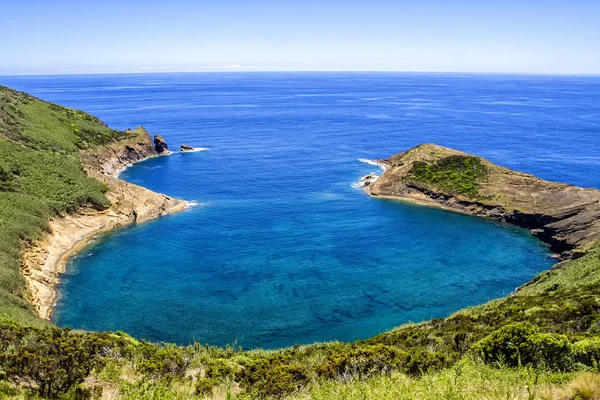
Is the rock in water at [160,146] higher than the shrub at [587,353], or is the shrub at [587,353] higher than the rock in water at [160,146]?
the shrub at [587,353]

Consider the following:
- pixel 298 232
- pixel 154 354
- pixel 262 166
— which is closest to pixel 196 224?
pixel 298 232

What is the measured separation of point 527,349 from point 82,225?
61861mm

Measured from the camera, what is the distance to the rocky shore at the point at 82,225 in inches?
1905

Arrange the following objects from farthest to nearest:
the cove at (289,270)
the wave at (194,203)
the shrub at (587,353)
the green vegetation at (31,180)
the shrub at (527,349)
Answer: the wave at (194,203) < the green vegetation at (31,180) < the cove at (289,270) < the shrub at (527,349) < the shrub at (587,353)

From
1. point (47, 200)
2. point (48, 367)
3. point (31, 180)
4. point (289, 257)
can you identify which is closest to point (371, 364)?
point (48, 367)

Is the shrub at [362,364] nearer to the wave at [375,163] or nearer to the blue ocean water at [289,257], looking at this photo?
the blue ocean water at [289,257]

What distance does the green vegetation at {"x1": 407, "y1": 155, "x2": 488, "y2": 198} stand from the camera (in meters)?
81.8

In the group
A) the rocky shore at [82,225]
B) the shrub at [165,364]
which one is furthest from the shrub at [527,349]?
the rocky shore at [82,225]

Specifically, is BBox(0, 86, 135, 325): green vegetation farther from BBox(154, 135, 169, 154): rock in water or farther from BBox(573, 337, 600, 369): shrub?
BBox(573, 337, 600, 369): shrub

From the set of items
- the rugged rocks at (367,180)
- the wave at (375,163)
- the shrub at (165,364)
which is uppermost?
the shrub at (165,364)

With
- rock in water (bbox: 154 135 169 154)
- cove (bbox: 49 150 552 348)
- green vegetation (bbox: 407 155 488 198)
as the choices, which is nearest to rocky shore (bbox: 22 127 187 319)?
cove (bbox: 49 150 552 348)

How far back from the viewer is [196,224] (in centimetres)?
6975

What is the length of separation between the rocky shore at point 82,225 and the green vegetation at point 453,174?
4611cm

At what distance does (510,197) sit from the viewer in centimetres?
7638
